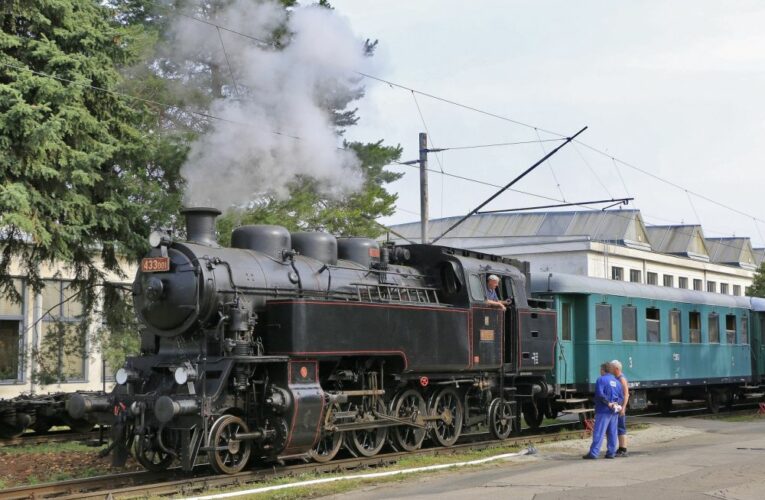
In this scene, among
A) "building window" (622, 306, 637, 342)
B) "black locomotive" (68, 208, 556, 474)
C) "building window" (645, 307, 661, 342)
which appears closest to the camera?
"black locomotive" (68, 208, 556, 474)

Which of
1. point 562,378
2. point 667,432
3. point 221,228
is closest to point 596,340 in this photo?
point 562,378

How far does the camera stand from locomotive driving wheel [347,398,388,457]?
1255 centimetres

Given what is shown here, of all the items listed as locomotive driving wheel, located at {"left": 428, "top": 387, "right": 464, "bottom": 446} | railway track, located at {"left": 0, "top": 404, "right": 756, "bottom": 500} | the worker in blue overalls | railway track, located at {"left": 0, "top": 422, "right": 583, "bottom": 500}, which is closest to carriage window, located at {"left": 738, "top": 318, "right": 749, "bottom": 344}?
locomotive driving wheel, located at {"left": 428, "top": 387, "right": 464, "bottom": 446}

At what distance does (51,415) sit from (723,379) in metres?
15.4

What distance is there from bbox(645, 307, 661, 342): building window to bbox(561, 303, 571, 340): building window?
263 centimetres

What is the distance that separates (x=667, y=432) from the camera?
1627 cm

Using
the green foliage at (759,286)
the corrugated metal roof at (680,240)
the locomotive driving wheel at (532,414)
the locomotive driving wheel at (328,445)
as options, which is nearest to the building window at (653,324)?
the locomotive driving wheel at (532,414)

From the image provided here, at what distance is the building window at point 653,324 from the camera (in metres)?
19.7

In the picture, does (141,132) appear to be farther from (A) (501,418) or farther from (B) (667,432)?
(B) (667,432)

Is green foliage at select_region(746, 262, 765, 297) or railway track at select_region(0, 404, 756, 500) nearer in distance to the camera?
railway track at select_region(0, 404, 756, 500)

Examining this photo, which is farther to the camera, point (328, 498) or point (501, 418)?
point (501, 418)

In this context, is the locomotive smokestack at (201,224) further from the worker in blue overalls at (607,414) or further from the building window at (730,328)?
the building window at (730,328)

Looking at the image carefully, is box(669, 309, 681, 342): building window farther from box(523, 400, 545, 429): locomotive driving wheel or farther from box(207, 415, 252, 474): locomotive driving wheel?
box(207, 415, 252, 474): locomotive driving wheel

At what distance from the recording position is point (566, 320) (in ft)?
58.7
